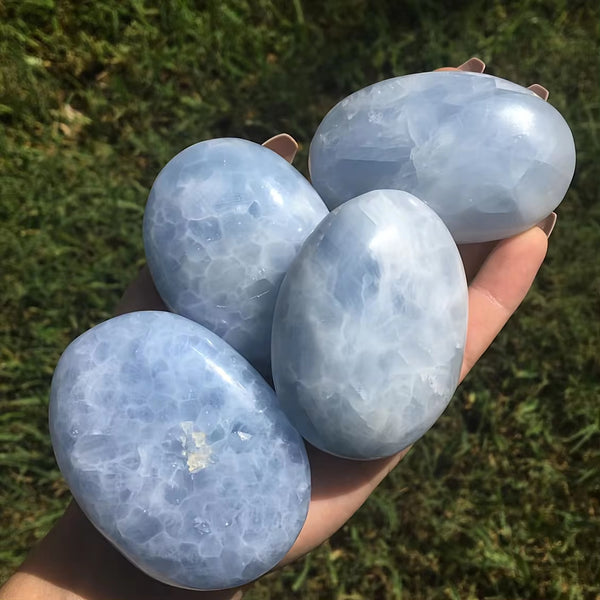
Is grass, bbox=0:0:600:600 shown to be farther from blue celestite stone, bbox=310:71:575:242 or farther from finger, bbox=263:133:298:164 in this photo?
blue celestite stone, bbox=310:71:575:242

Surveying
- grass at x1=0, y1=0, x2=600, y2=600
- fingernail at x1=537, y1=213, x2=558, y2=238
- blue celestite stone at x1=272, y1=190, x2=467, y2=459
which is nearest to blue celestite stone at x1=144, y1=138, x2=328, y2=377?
blue celestite stone at x1=272, y1=190, x2=467, y2=459

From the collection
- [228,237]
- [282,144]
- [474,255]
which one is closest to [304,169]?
[282,144]

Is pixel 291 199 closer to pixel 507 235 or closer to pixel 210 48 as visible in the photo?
pixel 507 235

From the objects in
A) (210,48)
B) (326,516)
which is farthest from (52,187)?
(326,516)

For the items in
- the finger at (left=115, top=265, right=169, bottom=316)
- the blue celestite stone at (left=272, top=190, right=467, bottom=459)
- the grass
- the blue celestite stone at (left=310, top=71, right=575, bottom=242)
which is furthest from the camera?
the grass

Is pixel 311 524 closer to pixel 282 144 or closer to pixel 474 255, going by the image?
pixel 474 255

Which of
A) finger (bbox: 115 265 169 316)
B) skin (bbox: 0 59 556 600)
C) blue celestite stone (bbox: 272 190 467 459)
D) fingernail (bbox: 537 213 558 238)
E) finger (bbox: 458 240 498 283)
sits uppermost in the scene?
blue celestite stone (bbox: 272 190 467 459)
